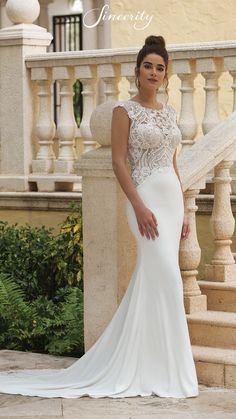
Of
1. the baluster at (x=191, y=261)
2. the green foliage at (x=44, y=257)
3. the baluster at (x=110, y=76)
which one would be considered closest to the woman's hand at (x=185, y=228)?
the baluster at (x=191, y=261)

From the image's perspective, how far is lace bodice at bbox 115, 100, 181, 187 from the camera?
7.60 meters

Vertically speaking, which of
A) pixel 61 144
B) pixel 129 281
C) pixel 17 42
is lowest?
pixel 129 281

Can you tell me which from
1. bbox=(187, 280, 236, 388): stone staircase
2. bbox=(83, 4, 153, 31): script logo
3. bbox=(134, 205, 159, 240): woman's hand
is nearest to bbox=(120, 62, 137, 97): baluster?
bbox=(187, 280, 236, 388): stone staircase

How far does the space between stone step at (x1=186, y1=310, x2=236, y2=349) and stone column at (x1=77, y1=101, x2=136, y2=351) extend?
474 mm

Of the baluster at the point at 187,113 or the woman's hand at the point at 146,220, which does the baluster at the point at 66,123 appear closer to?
the baluster at the point at 187,113

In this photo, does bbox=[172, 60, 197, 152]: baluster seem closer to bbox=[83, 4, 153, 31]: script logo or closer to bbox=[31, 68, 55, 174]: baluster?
bbox=[31, 68, 55, 174]: baluster

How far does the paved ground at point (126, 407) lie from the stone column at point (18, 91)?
3653mm

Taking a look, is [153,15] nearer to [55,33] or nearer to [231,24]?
[231,24]

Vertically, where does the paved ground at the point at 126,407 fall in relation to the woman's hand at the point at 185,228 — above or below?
below

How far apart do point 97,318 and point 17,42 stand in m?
3.41

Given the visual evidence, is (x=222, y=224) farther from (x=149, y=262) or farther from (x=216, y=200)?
(x=149, y=262)

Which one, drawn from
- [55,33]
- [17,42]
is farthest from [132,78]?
[55,33]

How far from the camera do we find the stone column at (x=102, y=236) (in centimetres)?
795

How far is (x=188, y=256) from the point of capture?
8.13m
